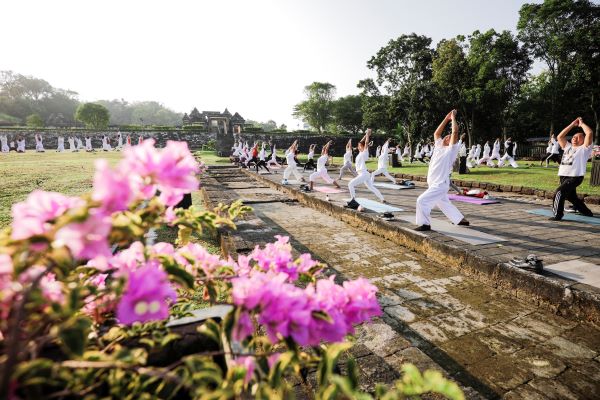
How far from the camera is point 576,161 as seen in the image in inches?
250

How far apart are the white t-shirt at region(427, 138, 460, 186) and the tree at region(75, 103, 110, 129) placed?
189 feet

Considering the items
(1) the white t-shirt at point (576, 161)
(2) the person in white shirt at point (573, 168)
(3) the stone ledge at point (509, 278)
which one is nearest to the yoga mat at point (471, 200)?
(2) the person in white shirt at point (573, 168)

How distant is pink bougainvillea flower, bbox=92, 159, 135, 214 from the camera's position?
0.67 meters

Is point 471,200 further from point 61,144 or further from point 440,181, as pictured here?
point 61,144

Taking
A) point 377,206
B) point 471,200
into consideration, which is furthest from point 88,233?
point 471,200

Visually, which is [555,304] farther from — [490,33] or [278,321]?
[490,33]

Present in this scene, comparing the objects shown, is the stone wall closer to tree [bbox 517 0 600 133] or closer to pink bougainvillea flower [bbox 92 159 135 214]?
tree [bbox 517 0 600 133]

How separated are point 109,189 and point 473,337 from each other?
319 centimetres

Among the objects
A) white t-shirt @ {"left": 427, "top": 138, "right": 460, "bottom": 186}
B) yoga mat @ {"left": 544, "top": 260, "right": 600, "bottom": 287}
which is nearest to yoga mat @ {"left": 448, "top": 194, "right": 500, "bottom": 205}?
white t-shirt @ {"left": 427, "top": 138, "right": 460, "bottom": 186}

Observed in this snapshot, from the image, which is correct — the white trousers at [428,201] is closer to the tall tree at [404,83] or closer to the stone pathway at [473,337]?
the stone pathway at [473,337]

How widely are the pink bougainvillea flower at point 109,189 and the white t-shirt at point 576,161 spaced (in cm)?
821

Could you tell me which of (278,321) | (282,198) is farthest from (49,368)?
(282,198)

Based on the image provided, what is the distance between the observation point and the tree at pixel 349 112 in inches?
2283

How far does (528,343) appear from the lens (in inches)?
109
